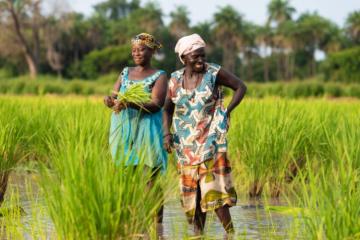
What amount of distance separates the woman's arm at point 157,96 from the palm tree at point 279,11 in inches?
3171

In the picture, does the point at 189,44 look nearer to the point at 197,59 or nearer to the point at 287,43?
the point at 197,59

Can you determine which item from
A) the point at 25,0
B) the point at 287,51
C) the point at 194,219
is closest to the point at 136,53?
the point at 194,219

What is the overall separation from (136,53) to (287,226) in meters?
1.59

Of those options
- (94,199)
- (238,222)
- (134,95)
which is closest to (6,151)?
(134,95)

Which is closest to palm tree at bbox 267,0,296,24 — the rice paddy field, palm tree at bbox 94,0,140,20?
palm tree at bbox 94,0,140,20

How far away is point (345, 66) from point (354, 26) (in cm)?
1663

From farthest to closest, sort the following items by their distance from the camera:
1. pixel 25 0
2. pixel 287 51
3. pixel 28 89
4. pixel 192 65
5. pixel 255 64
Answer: pixel 255 64, pixel 287 51, pixel 25 0, pixel 28 89, pixel 192 65

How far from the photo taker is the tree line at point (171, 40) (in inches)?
2383

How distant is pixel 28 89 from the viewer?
34969 millimetres

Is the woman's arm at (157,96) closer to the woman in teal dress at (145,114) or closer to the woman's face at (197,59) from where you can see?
the woman in teal dress at (145,114)

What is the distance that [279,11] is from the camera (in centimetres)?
8562

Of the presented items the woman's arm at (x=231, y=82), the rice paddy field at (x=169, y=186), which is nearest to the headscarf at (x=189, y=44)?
the woman's arm at (x=231, y=82)

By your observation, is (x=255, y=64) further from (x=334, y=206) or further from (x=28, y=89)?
(x=334, y=206)

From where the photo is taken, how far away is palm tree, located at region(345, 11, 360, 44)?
73.0 metres
